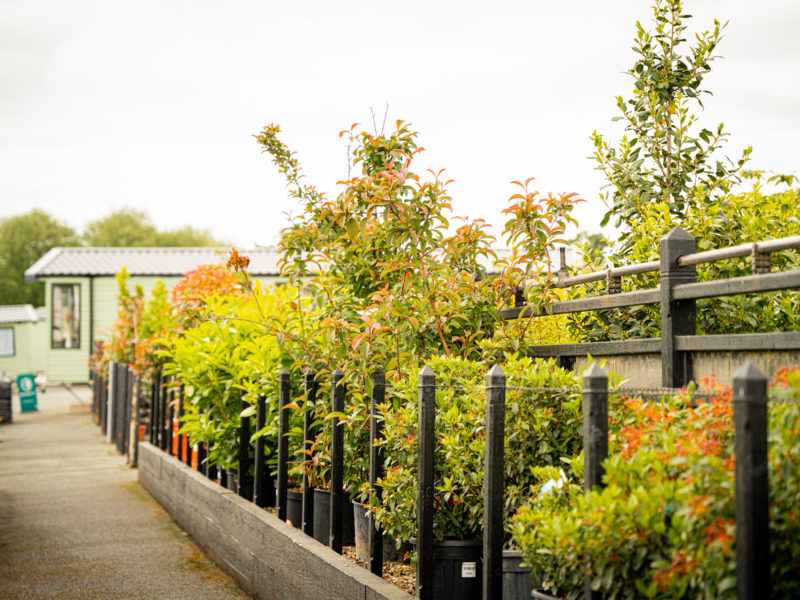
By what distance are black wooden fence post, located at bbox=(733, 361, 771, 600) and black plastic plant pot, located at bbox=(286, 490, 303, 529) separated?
427 centimetres

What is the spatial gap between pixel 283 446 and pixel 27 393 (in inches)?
857

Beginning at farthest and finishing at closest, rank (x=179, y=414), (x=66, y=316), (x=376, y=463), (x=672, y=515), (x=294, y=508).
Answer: (x=66, y=316), (x=179, y=414), (x=294, y=508), (x=376, y=463), (x=672, y=515)

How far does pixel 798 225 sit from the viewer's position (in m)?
4.48

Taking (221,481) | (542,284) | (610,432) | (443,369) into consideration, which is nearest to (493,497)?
(610,432)

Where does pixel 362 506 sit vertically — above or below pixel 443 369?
below

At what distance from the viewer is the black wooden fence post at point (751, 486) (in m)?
1.97

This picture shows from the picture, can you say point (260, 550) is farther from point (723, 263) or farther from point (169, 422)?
point (169, 422)

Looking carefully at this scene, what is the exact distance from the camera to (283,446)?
6.01 metres

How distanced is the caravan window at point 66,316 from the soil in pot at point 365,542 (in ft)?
110

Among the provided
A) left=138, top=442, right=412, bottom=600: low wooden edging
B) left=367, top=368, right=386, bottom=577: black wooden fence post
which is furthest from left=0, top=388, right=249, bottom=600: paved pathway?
left=367, top=368, right=386, bottom=577: black wooden fence post

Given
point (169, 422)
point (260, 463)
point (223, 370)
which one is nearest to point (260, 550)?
point (260, 463)

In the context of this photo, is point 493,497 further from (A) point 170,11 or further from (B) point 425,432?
(A) point 170,11

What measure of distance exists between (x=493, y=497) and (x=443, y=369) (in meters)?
1.18

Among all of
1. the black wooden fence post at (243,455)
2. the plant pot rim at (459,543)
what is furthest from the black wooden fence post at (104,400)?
the plant pot rim at (459,543)
